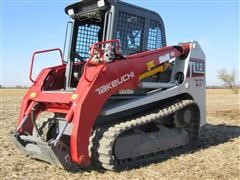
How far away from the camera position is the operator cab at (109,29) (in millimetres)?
7875

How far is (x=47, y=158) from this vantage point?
6.99m

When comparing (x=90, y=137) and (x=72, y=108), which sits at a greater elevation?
(x=72, y=108)

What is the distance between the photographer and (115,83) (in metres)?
7.26

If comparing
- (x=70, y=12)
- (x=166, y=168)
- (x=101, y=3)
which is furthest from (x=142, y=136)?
(x=70, y=12)

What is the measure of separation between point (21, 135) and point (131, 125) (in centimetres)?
204

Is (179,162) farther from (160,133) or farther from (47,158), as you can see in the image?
(47,158)

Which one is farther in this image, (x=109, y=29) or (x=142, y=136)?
(x=109, y=29)

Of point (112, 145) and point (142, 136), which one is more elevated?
point (112, 145)

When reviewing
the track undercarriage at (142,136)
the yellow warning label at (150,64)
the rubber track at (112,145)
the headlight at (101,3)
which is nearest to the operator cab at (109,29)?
the headlight at (101,3)

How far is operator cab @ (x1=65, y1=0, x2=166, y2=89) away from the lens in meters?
7.88

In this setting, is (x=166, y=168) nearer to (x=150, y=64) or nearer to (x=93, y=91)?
(x=93, y=91)

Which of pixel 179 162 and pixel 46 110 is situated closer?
pixel 179 162

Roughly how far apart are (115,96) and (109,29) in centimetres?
127

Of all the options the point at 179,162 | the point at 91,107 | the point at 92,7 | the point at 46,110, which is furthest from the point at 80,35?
the point at 179,162
